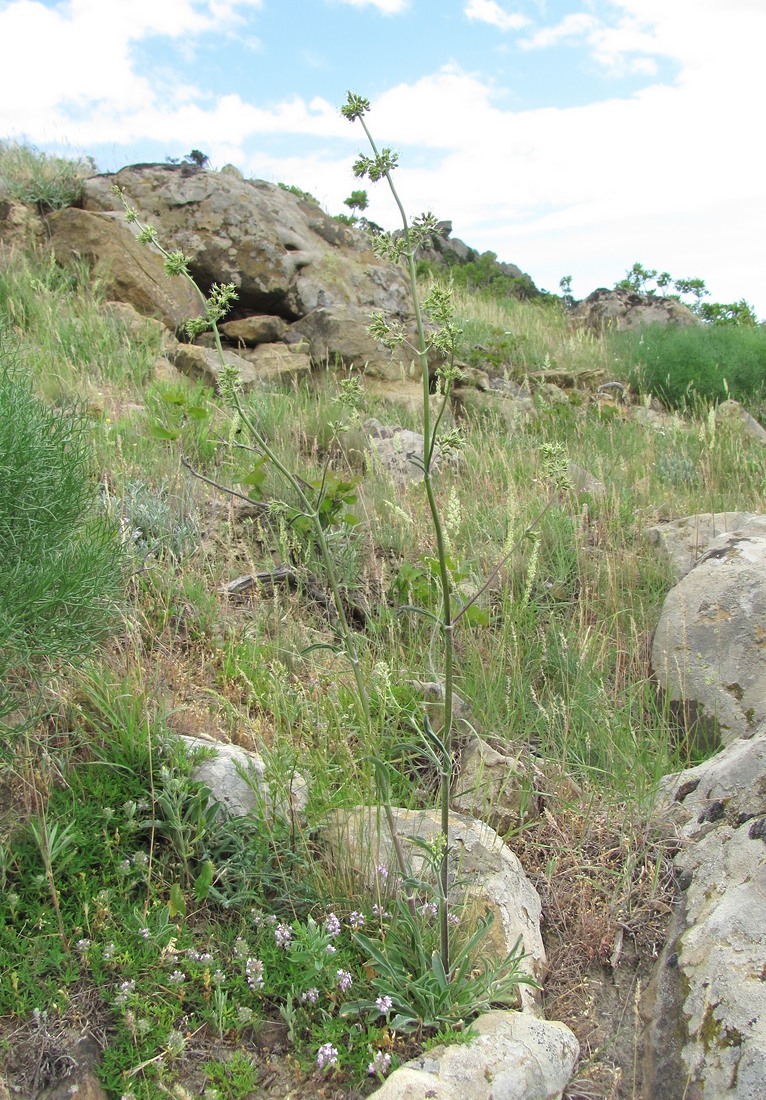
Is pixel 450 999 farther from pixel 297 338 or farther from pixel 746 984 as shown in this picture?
pixel 297 338

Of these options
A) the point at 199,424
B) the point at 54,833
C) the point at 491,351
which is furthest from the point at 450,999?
the point at 491,351

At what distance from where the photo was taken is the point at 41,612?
253 cm

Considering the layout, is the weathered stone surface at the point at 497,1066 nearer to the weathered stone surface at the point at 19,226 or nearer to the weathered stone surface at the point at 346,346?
the weathered stone surface at the point at 346,346

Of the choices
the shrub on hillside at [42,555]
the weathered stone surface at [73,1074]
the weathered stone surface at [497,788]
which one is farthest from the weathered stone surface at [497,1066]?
the shrub on hillside at [42,555]

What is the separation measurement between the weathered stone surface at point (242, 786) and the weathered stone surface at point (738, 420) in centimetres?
637

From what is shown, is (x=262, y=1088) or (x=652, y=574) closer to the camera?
(x=262, y=1088)

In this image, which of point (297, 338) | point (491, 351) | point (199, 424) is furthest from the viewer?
point (491, 351)

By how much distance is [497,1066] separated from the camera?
184 cm

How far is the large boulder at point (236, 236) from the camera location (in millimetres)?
8797

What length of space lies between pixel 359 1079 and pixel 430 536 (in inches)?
124

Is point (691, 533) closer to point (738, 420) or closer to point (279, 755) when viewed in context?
point (279, 755)

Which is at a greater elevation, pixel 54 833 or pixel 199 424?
pixel 199 424

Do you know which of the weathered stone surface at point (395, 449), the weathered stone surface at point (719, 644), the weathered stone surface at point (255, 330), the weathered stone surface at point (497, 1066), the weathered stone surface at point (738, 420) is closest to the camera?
the weathered stone surface at point (497, 1066)

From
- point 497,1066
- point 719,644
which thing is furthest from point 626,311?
point 497,1066
